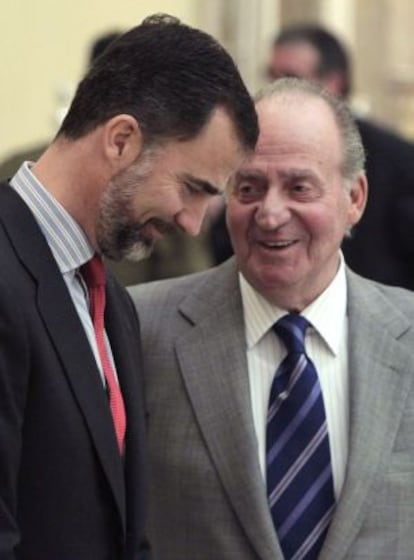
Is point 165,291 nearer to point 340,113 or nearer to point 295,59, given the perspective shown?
point 340,113

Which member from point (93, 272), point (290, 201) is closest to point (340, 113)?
point (290, 201)

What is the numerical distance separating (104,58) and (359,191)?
80cm

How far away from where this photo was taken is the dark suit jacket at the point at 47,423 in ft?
9.57

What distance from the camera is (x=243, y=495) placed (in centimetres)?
353

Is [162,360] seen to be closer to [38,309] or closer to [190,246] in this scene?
[38,309]

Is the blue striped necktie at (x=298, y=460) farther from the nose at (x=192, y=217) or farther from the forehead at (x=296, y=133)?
the nose at (x=192, y=217)

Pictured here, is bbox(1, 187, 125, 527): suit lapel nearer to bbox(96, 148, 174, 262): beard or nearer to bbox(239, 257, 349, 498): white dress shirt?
bbox(96, 148, 174, 262): beard

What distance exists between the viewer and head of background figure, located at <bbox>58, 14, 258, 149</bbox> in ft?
10.1

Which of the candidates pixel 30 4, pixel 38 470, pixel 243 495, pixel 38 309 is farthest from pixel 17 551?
pixel 30 4

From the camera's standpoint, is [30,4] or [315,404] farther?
[30,4]

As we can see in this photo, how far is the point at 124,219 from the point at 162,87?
9.4 inches

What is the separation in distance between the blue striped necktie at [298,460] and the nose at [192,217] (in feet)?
1.60

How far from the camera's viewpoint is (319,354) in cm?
365

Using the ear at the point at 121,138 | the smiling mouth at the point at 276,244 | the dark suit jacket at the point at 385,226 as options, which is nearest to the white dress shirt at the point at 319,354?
the smiling mouth at the point at 276,244
